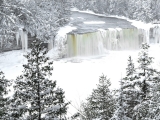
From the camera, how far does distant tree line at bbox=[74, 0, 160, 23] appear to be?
34.8m

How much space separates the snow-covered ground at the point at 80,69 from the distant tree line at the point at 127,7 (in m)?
8.79

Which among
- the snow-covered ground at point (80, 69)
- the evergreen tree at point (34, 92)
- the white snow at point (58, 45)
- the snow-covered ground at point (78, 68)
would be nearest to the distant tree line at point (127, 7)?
the snow-covered ground at point (78, 68)

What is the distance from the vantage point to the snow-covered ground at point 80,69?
18280 mm

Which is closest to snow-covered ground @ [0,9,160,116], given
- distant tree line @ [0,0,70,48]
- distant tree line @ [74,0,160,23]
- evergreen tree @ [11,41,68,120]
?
distant tree line @ [0,0,70,48]

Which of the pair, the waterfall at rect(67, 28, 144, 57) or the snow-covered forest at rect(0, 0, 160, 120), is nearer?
the snow-covered forest at rect(0, 0, 160, 120)

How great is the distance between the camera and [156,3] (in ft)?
119

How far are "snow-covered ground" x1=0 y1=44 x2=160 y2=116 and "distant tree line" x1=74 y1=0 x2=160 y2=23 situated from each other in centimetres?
879

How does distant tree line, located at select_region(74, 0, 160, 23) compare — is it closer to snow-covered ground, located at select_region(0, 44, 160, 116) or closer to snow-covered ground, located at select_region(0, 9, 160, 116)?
snow-covered ground, located at select_region(0, 9, 160, 116)

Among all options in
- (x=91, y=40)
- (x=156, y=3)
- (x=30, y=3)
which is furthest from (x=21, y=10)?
(x=156, y=3)

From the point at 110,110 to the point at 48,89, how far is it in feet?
8.14

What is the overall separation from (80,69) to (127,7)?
793 inches

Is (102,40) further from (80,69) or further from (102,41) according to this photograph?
(80,69)

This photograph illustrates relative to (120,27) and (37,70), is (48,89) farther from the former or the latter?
(120,27)

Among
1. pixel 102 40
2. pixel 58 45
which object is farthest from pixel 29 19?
pixel 102 40
